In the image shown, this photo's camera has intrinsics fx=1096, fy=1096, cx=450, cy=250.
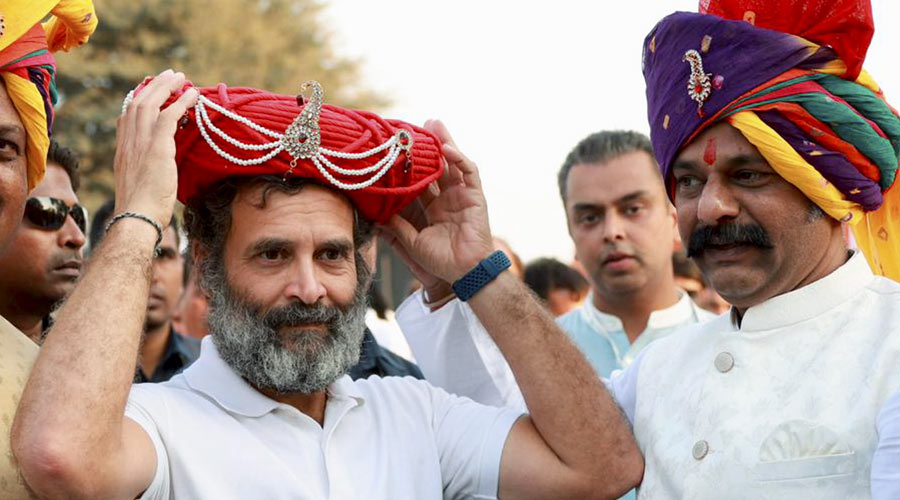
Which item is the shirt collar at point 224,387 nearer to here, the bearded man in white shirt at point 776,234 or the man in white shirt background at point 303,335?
the man in white shirt background at point 303,335

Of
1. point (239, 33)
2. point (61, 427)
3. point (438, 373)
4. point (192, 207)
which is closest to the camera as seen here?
point (61, 427)

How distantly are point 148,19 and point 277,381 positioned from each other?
2418 centimetres

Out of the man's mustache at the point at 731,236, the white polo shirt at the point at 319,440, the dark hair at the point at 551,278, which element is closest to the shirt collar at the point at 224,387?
the white polo shirt at the point at 319,440

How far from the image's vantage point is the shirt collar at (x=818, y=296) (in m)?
3.01

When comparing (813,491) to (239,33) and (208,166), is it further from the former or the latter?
(239,33)

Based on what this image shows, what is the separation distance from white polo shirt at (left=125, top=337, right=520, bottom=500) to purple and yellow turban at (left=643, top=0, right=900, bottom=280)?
1.13m

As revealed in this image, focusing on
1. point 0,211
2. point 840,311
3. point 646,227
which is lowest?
point 840,311

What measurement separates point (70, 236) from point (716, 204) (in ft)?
8.37

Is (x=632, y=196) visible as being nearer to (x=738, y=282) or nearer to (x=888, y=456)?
(x=738, y=282)

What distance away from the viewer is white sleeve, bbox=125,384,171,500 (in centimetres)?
287

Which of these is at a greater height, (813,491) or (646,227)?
(646,227)

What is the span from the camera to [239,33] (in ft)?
90.2

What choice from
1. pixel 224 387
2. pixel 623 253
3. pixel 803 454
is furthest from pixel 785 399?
pixel 623 253

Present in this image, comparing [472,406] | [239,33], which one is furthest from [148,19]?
[472,406]
